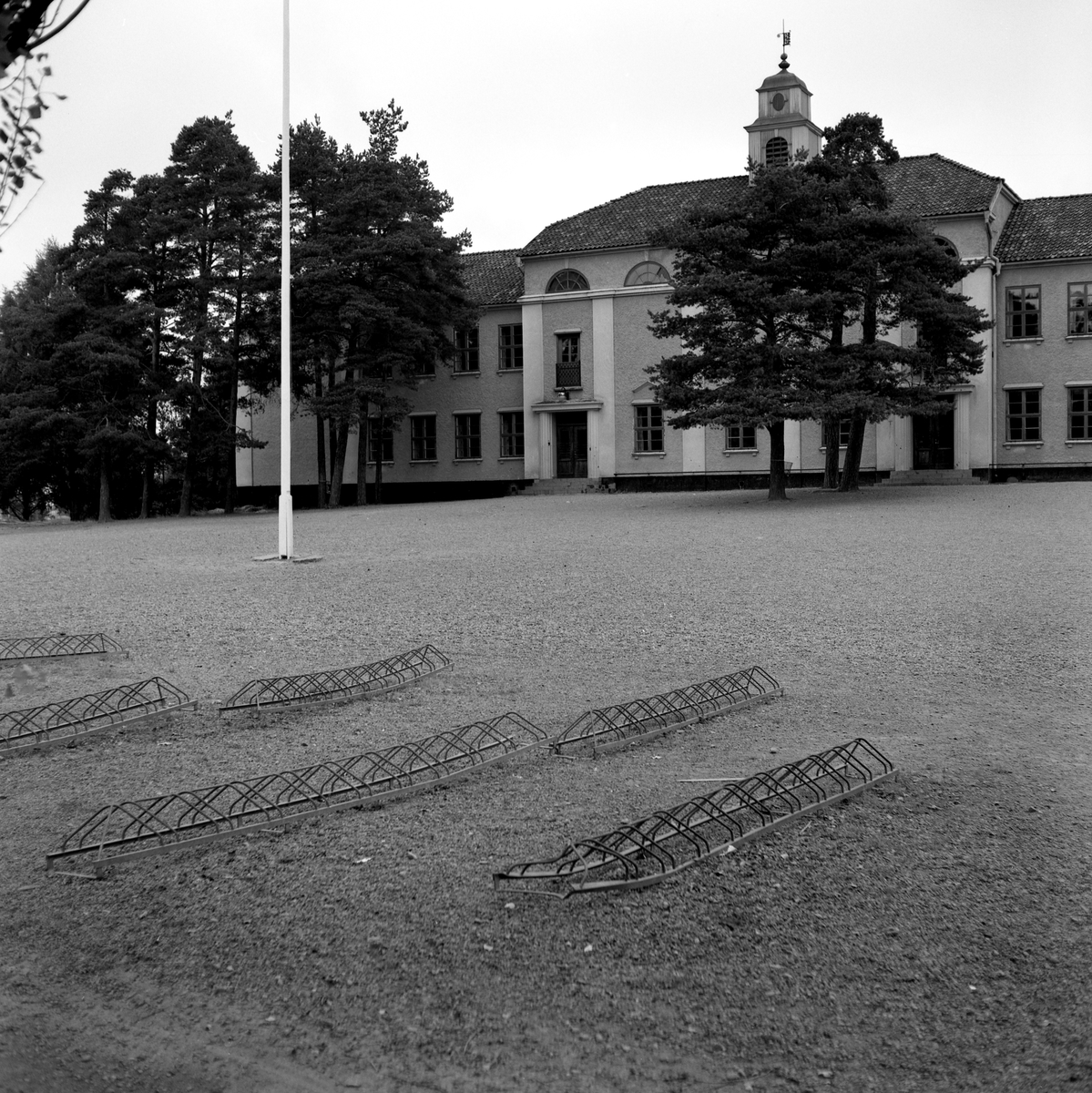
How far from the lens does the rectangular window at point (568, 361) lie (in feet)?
159

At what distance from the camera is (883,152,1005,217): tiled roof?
42.8 meters

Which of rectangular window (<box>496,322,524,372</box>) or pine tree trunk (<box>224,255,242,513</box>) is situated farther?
rectangular window (<box>496,322,524,372</box>)

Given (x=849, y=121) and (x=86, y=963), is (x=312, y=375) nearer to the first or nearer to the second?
(x=849, y=121)

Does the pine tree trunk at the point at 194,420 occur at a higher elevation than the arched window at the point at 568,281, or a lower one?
lower

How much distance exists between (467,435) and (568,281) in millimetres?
8145

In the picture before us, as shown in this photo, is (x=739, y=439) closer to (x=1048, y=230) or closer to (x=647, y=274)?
(x=647, y=274)

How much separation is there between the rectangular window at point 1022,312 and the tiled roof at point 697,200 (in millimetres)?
3711

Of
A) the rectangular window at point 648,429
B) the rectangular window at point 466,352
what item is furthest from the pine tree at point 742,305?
the rectangular window at point 466,352

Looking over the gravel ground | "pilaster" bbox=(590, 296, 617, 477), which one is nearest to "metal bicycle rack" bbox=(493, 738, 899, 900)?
the gravel ground

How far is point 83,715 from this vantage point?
793cm

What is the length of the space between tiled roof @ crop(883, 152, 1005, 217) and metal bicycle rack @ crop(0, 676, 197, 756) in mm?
39198

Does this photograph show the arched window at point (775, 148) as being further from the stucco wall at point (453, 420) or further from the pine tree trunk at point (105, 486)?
the pine tree trunk at point (105, 486)

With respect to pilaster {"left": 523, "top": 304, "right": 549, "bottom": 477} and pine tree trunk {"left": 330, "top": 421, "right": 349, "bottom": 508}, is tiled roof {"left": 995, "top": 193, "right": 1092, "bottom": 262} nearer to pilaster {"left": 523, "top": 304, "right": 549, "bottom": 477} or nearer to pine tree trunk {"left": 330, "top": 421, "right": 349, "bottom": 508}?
pilaster {"left": 523, "top": 304, "right": 549, "bottom": 477}

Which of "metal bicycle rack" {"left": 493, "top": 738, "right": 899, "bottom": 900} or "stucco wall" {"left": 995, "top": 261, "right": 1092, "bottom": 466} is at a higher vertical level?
"stucco wall" {"left": 995, "top": 261, "right": 1092, "bottom": 466}
